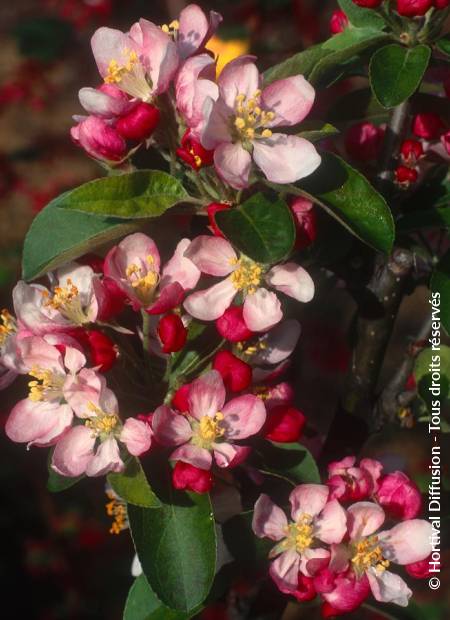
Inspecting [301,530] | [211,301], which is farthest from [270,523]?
[211,301]

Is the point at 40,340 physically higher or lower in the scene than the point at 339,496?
Answer: higher

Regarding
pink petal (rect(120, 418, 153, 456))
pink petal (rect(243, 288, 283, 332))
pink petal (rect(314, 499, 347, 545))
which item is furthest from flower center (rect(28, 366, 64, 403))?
pink petal (rect(314, 499, 347, 545))

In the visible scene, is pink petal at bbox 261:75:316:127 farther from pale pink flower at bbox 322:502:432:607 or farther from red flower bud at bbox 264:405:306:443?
pale pink flower at bbox 322:502:432:607

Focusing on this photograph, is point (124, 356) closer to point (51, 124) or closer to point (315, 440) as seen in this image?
point (315, 440)

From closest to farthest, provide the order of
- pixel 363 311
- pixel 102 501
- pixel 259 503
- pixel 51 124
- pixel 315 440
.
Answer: pixel 259 503, pixel 363 311, pixel 315 440, pixel 102 501, pixel 51 124

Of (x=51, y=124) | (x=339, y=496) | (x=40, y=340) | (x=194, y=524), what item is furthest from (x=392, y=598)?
(x=51, y=124)

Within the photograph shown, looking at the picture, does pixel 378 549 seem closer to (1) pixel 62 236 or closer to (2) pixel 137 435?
(2) pixel 137 435
